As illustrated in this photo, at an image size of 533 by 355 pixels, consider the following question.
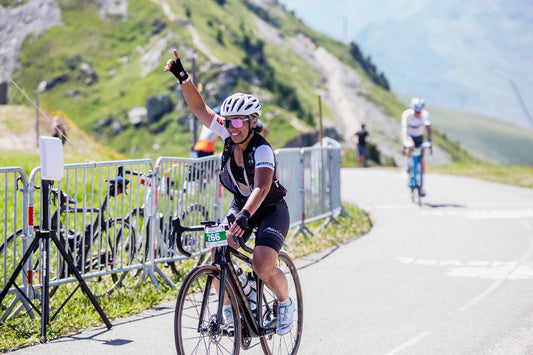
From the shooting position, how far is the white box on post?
22.2 feet

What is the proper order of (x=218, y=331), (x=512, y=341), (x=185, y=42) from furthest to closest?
(x=185, y=42)
(x=512, y=341)
(x=218, y=331)

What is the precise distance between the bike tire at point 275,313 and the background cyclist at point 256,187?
123 millimetres

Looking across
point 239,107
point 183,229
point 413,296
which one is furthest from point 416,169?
point 183,229

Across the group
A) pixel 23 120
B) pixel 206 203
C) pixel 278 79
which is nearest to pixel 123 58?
pixel 278 79

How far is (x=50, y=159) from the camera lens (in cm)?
680

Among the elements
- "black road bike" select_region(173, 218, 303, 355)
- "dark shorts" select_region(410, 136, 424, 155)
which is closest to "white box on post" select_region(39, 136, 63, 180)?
"black road bike" select_region(173, 218, 303, 355)

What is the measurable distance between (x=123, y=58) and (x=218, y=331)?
490ft

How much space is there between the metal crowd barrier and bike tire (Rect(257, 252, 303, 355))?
1.81 m

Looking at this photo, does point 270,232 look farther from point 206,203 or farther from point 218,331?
point 206,203

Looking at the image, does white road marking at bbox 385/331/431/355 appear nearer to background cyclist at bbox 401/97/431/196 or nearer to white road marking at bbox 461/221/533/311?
white road marking at bbox 461/221/533/311

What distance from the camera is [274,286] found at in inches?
224

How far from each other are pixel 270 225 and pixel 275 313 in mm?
742

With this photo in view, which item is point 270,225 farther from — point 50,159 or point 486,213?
point 486,213

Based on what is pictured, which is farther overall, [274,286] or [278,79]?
[278,79]
